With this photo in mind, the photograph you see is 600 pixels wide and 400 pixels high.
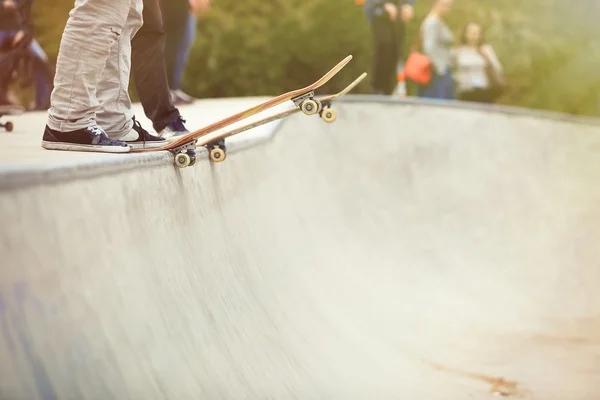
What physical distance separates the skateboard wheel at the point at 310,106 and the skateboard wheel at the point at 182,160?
61 cm

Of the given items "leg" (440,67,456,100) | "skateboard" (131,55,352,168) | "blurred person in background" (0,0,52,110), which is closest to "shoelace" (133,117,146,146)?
"skateboard" (131,55,352,168)

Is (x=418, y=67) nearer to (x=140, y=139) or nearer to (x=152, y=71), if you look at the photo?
(x=152, y=71)

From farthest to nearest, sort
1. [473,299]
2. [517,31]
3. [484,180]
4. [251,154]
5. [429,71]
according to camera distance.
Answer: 1. [517,31]
2. [429,71]
3. [484,180]
4. [473,299]
5. [251,154]

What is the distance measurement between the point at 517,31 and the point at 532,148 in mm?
2820

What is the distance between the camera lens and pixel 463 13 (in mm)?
7316

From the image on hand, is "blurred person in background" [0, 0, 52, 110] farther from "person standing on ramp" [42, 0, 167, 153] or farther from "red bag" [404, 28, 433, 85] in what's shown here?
"red bag" [404, 28, 433, 85]

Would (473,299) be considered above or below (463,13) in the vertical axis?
below

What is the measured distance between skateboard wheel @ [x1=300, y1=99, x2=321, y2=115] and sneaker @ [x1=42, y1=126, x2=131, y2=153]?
79cm

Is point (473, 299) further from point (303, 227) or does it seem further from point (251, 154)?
point (251, 154)

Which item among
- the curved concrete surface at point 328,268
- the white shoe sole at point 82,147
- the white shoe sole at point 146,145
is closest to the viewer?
the curved concrete surface at point 328,268

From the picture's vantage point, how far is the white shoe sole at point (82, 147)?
7.34 ft

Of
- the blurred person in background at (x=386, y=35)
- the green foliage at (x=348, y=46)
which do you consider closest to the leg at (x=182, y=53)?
the green foliage at (x=348, y=46)

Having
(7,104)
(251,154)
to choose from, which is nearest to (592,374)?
(251,154)

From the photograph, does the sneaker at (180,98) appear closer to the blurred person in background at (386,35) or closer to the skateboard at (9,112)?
the skateboard at (9,112)
